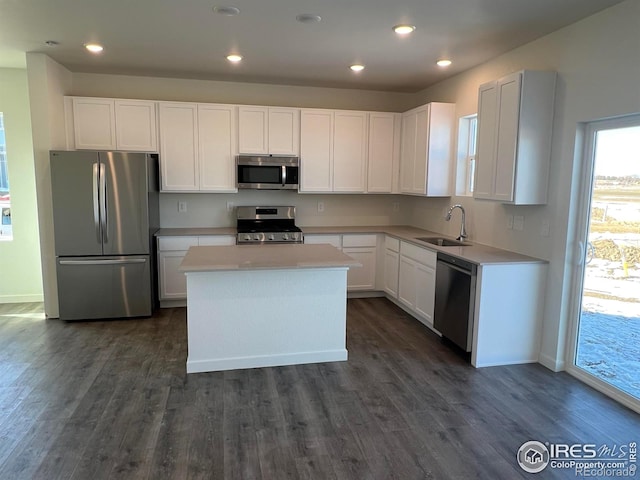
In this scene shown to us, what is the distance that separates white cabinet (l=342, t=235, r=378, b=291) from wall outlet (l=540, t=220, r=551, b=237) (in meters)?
2.23

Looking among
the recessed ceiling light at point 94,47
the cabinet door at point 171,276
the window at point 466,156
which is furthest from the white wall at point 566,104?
the recessed ceiling light at point 94,47

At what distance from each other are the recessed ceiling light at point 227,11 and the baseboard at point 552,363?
3.67 m

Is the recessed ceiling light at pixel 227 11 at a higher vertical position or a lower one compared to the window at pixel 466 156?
higher

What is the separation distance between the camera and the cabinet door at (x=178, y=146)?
16.5ft

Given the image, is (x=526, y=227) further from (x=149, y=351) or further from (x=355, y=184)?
(x=149, y=351)

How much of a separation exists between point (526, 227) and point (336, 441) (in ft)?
8.23

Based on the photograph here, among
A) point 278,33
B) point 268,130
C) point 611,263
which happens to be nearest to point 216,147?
point 268,130

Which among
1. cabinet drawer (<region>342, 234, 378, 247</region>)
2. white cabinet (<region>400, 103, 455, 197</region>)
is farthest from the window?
cabinet drawer (<region>342, 234, 378, 247</region>)

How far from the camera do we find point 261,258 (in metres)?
3.40

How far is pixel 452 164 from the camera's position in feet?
16.2

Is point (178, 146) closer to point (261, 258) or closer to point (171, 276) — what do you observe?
point (171, 276)

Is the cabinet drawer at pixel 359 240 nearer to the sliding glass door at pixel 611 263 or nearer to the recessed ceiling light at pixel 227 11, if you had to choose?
the sliding glass door at pixel 611 263

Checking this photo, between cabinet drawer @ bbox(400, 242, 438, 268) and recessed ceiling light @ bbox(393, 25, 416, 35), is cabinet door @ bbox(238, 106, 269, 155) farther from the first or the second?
recessed ceiling light @ bbox(393, 25, 416, 35)

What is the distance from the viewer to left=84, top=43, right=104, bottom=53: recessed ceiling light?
13.0 feet
